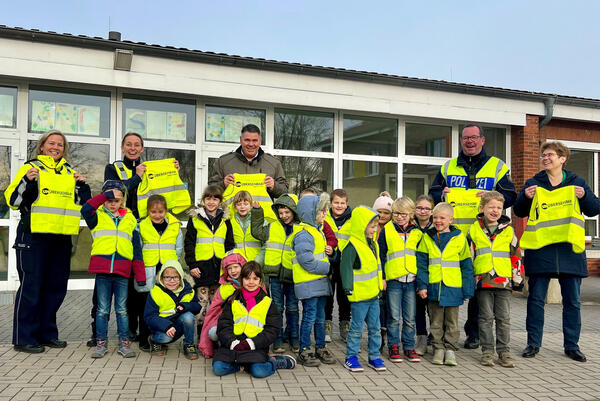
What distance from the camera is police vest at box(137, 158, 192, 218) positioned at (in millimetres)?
5523

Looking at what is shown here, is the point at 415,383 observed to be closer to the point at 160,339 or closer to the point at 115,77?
the point at 160,339

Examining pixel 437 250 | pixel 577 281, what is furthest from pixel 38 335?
pixel 577 281

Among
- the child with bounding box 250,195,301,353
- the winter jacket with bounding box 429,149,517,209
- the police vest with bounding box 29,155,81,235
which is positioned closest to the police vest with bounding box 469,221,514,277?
the winter jacket with bounding box 429,149,517,209

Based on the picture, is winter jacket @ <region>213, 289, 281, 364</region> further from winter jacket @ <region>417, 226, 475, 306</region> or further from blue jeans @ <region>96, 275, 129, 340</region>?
winter jacket @ <region>417, 226, 475, 306</region>

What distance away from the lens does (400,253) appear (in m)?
5.12

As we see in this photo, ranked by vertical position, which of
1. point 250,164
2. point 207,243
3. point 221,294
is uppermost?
point 250,164

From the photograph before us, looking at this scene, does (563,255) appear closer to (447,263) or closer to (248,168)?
(447,263)

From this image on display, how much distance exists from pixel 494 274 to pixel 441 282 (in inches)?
20.5

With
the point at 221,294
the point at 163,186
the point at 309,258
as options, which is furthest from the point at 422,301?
the point at 163,186

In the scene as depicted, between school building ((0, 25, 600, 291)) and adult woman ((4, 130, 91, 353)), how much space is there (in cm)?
337

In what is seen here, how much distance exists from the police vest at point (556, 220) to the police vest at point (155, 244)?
3616 mm

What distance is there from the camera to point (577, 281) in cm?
539

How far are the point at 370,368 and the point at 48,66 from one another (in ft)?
21.3

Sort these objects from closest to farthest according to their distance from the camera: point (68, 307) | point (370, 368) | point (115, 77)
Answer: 1. point (370, 368)
2. point (68, 307)
3. point (115, 77)
